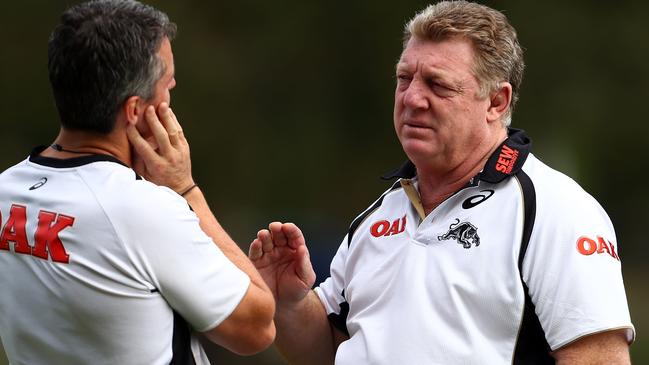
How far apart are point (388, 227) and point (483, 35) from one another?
2.98 ft

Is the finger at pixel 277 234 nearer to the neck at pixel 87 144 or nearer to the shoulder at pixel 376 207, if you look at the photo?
the shoulder at pixel 376 207

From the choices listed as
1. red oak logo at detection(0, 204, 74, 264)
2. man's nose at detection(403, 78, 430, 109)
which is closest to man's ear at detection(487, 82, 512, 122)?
man's nose at detection(403, 78, 430, 109)

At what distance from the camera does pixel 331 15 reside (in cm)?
2170

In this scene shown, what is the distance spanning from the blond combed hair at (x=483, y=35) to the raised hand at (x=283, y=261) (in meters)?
1.00

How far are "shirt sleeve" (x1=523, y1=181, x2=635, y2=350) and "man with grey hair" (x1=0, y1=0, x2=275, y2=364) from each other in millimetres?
1080

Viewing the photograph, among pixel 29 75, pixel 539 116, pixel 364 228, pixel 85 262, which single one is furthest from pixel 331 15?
pixel 85 262

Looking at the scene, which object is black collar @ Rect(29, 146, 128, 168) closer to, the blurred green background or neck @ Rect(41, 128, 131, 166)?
neck @ Rect(41, 128, 131, 166)

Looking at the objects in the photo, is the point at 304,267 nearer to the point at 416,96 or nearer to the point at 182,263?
the point at 416,96

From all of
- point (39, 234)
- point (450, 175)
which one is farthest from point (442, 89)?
point (39, 234)

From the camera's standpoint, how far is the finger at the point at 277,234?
191 inches

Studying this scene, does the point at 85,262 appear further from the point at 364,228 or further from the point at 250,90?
the point at 250,90

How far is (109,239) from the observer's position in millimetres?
3750

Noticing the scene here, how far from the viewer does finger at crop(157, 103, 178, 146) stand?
398 centimetres

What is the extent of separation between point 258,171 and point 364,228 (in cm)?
1596
